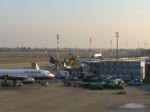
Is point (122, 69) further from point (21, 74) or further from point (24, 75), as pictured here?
point (21, 74)

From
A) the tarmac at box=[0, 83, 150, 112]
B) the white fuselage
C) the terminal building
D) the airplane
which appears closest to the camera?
the tarmac at box=[0, 83, 150, 112]

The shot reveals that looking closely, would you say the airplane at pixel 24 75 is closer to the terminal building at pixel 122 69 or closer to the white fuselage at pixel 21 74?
the white fuselage at pixel 21 74

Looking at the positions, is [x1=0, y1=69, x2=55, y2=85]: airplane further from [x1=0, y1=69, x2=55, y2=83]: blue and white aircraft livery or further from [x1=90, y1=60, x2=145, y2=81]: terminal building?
[x1=90, y1=60, x2=145, y2=81]: terminal building

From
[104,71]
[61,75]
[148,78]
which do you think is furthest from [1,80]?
[148,78]

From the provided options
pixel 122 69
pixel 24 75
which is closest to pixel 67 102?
pixel 24 75

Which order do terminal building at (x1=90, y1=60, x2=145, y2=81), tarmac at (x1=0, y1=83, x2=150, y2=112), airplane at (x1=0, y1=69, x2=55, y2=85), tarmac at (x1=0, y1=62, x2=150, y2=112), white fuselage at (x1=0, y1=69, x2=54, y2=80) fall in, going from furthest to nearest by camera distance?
1. terminal building at (x1=90, y1=60, x2=145, y2=81)
2. white fuselage at (x1=0, y1=69, x2=54, y2=80)
3. airplane at (x1=0, y1=69, x2=55, y2=85)
4. tarmac at (x1=0, y1=62, x2=150, y2=112)
5. tarmac at (x1=0, y1=83, x2=150, y2=112)

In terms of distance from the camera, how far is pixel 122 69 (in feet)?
291

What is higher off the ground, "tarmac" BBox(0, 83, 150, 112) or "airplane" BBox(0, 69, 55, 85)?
"airplane" BBox(0, 69, 55, 85)

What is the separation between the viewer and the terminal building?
86812 mm

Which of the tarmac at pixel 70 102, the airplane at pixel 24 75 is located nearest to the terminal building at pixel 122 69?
the airplane at pixel 24 75

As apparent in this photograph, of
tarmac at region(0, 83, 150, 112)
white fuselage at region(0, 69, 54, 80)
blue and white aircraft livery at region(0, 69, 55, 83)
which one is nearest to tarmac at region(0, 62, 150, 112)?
tarmac at region(0, 83, 150, 112)

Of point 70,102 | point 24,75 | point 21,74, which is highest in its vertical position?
point 21,74

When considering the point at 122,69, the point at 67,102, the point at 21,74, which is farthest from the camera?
the point at 122,69

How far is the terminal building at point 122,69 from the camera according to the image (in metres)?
86.8
